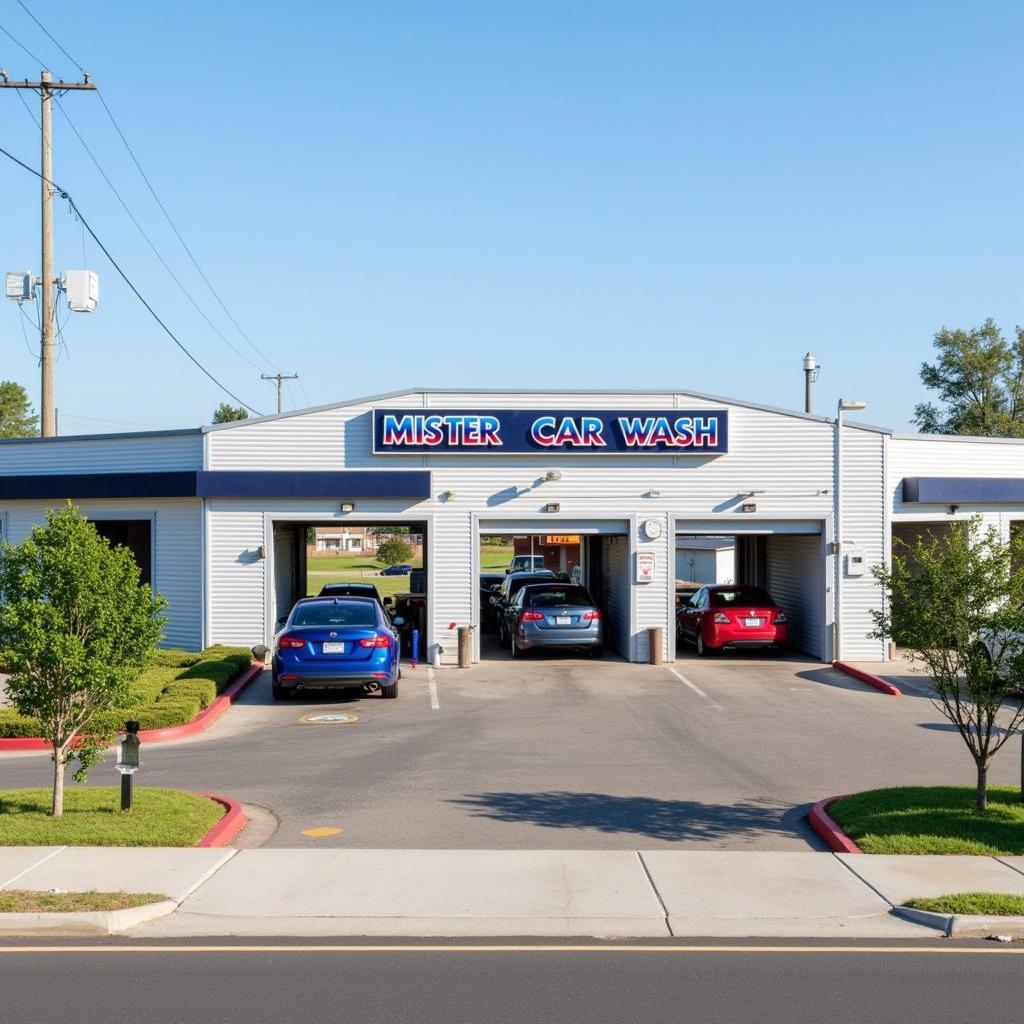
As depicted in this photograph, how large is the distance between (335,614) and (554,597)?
5.92 meters

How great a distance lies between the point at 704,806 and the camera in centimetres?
1160

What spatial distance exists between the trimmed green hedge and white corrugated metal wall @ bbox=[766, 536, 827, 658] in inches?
430

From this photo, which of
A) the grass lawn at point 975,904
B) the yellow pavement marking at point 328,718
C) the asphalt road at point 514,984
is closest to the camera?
the asphalt road at point 514,984

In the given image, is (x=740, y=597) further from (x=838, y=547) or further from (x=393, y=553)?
(x=393, y=553)

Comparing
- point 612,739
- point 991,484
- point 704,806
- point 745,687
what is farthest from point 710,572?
point 704,806

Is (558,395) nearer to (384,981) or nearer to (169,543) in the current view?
(169,543)

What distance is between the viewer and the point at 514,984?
6.88 m

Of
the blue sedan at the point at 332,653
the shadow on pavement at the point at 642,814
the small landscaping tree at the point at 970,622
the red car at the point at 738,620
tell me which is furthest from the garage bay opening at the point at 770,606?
the small landscaping tree at the point at 970,622

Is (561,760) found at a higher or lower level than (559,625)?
lower

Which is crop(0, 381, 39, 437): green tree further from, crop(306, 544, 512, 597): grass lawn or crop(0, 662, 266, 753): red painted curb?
crop(0, 662, 266, 753): red painted curb

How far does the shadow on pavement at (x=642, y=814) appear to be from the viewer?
1065 centimetres

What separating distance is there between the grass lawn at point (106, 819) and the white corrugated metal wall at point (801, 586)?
1524 cm

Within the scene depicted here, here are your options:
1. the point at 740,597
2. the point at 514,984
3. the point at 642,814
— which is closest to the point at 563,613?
the point at 740,597

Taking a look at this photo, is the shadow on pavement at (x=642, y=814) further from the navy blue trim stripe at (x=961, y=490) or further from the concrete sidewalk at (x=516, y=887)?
the navy blue trim stripe at (x=961, y=490)
